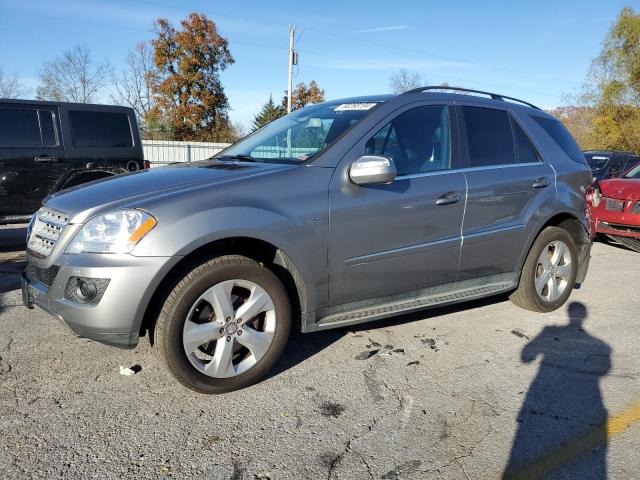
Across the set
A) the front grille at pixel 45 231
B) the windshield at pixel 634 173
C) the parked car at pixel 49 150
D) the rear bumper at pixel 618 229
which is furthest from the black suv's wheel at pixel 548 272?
the parked car at pixel 49 150

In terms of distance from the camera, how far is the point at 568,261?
4.79 m

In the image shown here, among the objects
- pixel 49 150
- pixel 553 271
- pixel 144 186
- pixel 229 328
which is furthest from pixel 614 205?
pixel 49 150

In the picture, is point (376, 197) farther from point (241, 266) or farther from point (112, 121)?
point (112, 121)

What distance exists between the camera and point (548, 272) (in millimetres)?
4656

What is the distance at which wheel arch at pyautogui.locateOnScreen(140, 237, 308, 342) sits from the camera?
287 cm

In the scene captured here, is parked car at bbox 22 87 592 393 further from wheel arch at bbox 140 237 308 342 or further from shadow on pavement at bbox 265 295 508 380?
shadow on pavement at bbox 265 295 508 380

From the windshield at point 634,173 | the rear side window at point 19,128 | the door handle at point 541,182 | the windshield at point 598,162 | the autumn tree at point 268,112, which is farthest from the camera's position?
the autumn tree at point 268,112

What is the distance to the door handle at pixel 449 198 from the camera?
146 inches

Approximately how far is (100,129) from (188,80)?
29.4m

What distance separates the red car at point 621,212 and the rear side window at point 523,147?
3.61 meters

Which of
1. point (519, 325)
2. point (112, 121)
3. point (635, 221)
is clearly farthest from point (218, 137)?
point (519, 325)

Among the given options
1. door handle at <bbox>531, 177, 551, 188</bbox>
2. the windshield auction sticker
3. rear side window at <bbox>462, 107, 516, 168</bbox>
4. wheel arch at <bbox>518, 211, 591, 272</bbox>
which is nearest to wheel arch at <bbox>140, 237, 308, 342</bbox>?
the windshield auction sticker

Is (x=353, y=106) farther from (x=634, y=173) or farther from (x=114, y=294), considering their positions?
(x=634, y=173)

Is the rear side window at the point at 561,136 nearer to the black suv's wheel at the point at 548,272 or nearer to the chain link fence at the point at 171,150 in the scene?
the black suv's wheel at the point at 548,272
